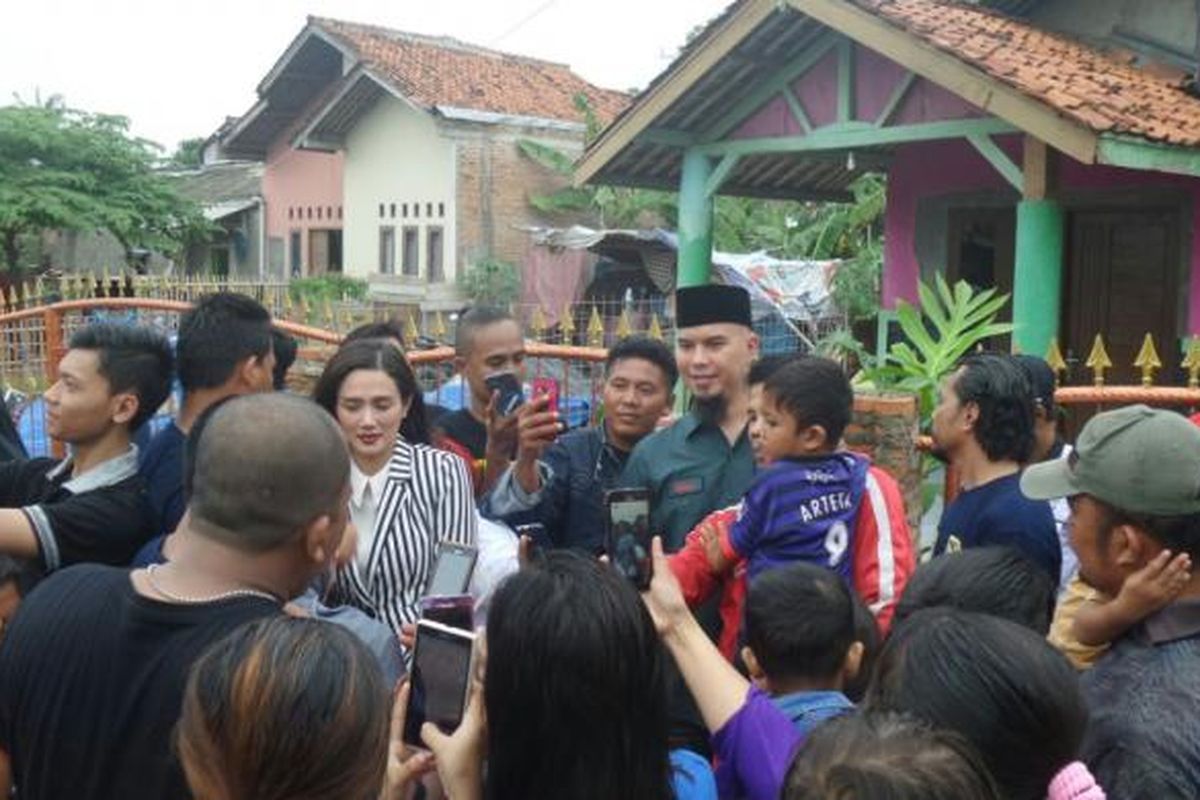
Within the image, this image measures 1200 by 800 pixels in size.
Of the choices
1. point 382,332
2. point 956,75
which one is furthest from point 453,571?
point 956,75

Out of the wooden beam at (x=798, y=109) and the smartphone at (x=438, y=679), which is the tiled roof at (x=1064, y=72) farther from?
the smartphone at (x=438, y=679)

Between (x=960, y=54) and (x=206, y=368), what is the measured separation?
6584 millimetres

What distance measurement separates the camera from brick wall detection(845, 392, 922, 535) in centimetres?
438

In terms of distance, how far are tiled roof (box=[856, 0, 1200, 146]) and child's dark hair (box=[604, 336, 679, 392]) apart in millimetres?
4908

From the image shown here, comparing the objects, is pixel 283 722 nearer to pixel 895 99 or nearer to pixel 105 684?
pixel 105 684

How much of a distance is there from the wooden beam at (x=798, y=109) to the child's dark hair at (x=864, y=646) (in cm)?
837

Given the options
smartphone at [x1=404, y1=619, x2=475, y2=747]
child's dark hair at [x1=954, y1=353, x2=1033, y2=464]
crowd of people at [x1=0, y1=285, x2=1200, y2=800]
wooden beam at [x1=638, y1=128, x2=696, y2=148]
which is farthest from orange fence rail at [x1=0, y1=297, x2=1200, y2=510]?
wooden beam at [x1=638, y1=128, x2=696, y2=148]

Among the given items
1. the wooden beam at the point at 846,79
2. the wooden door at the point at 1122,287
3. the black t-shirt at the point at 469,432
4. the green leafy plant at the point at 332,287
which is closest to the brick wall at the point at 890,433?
the black t-shirt at the point at 469,432

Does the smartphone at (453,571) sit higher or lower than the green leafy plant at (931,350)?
lower

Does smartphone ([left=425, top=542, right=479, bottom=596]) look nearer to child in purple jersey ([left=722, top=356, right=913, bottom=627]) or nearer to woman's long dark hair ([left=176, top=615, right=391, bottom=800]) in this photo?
child in purple jersey ([left=722, top=356, right=913, bottom=627])

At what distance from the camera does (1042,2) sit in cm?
1072

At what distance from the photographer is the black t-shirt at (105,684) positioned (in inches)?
75.7

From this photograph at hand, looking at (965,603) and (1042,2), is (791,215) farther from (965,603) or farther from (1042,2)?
(965,603)

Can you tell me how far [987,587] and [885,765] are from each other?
3.42 ft
